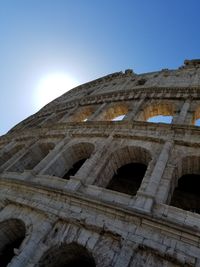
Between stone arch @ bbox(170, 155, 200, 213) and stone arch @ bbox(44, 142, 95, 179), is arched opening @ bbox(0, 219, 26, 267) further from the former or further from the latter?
stone arch @ bbox(170, 155, 200, 213)

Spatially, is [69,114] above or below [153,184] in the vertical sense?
above

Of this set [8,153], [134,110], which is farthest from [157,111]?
[8,153]

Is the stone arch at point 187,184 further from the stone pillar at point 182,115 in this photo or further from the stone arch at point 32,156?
the stone arch at point 32,156

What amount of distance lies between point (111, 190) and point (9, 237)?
12.3 feet

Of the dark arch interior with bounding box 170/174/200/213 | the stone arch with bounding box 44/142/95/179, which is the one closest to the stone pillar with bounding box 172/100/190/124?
the dark arch interior with bounding box 170/174/200/213

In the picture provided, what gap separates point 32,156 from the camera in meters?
13.3

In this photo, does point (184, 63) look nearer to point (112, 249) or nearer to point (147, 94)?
→ point (147, 94)

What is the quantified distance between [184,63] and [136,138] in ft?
34.0

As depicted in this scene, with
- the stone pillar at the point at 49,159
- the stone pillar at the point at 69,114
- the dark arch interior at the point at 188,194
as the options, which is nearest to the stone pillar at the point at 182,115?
the dark arch interior at the point at 188,194

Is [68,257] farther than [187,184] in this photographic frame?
No

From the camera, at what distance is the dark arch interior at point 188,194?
10344mm

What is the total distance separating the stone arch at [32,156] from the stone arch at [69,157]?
151 centimetres

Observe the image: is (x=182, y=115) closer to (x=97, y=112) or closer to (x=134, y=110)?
(x=134, y=110)

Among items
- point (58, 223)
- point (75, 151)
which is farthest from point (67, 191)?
point (75, 151)
